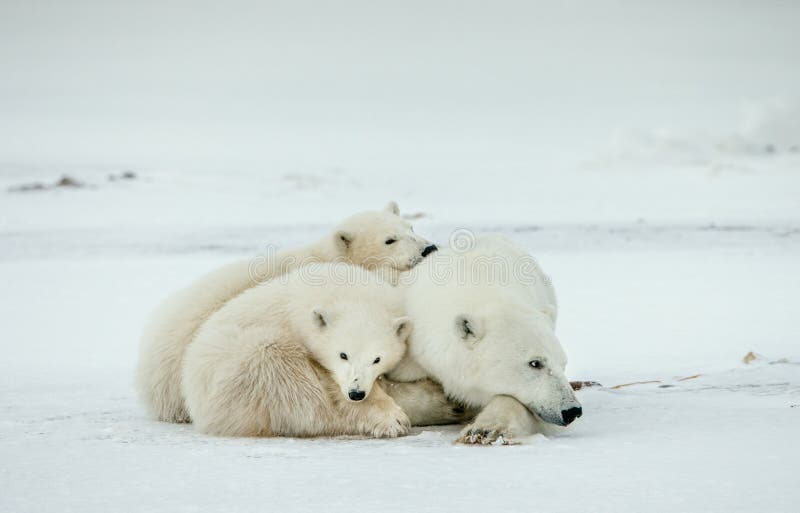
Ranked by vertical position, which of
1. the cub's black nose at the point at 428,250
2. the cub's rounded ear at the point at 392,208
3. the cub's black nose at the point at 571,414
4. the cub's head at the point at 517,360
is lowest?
the cub's black nose at the point at 571,414

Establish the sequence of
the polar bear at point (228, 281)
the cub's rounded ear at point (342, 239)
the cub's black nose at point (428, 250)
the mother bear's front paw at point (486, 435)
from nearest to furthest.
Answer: the mother bear's front paw at point (486, 435)
the polar bear at point (228, 281)
the cub's black nose at point (428, 250)
the cub's rounded ear at point (342, 239)

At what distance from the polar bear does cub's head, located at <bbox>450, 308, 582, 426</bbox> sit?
1.28m

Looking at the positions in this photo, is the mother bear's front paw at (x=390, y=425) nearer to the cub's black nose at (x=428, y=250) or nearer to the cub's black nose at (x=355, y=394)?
the cub's black nose at (x=355, y=394)

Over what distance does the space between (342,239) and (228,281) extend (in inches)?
35.0

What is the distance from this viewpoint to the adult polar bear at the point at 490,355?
377cm

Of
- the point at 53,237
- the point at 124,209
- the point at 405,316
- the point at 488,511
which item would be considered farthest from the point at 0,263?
the point at 488,511

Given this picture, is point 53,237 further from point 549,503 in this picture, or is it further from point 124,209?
point 549,503

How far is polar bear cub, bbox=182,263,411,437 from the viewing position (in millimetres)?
3867

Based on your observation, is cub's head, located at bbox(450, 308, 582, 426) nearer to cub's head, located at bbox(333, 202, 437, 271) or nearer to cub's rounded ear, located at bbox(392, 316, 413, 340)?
cub's rounded ear, located at bbox(392, 316, 413, 340)

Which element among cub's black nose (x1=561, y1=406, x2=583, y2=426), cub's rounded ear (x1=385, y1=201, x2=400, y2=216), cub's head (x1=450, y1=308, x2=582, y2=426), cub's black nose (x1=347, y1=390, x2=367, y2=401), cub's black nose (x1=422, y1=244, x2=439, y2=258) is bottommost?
cub's black nose (x1=561, y1=406, x2=583, y2=426)

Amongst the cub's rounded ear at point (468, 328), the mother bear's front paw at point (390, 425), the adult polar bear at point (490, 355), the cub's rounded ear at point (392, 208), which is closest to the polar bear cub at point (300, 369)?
the mother bear's front paw at point (390, 425)

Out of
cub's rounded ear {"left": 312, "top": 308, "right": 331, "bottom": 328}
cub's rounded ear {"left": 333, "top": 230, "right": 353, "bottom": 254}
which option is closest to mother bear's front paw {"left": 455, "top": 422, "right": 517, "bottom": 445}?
cub's rounded ear {"left": 312, "top": 308, "right": 331, "bottom": 328}

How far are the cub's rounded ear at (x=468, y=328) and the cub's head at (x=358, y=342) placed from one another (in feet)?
0.91

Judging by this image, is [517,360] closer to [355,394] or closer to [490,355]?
[490,355]
